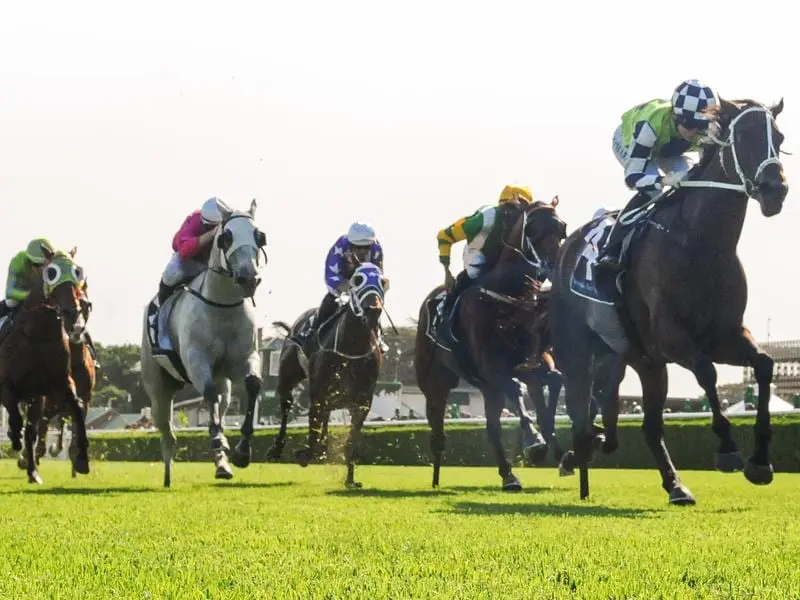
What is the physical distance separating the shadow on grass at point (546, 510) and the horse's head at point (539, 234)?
2793 millimetres

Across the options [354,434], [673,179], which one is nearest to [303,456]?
[354,434]

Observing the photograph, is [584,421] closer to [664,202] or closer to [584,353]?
[584,353]

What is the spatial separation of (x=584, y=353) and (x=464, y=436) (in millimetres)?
13762

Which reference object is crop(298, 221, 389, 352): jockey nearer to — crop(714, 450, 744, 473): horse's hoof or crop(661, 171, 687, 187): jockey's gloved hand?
crop(661, 171, 687, 187): jockey's gloved hand

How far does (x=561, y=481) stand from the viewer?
13.8 meters

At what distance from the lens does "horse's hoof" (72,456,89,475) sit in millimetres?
11389

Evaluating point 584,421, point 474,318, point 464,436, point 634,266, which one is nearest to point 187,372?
point 474,318

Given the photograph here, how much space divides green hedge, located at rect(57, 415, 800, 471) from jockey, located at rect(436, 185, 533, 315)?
2.15 meters

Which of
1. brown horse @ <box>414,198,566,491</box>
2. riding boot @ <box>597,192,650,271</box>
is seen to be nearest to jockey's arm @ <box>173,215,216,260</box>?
brown horse @ <box>414,198,566,491</box>

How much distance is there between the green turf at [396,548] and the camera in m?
4.27

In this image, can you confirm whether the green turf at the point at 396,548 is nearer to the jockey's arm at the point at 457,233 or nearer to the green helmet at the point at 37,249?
the jockey's arm at the point at 457,233

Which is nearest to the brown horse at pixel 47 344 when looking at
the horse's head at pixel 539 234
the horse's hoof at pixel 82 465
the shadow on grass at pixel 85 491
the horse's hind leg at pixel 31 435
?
the horse's hoof at pixel 82 465

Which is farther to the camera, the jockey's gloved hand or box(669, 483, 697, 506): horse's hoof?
box(669, 483, 697, 506): horse's hoof

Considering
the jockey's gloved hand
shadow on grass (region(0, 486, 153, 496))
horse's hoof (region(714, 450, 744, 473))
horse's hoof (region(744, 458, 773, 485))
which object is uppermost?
the jockey's gloved hand
